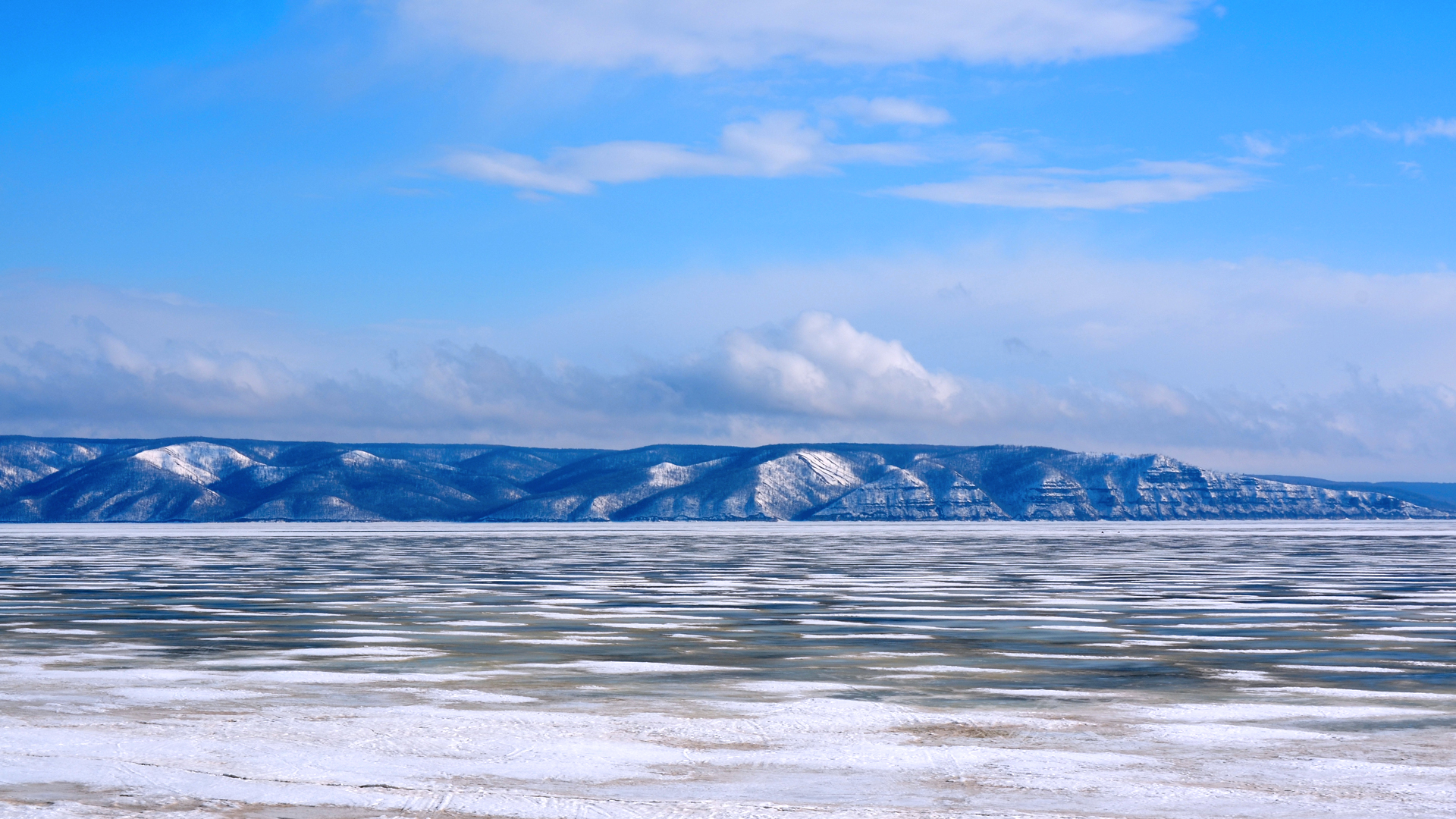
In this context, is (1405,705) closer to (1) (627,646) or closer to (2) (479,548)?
(1) (627,646)

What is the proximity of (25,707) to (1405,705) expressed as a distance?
12.4m

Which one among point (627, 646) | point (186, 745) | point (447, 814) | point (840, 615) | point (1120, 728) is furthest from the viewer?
point (840, 615)

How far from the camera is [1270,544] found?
242ft

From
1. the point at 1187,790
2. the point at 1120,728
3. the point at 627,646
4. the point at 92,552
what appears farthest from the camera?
the point at 92,552

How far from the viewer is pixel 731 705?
12531 millimetres

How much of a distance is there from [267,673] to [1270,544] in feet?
224

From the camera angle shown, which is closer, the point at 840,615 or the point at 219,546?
the point at 840,615

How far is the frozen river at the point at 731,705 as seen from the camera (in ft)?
27.6

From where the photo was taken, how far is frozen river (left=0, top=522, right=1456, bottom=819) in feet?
27.6

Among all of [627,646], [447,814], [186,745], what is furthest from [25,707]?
[627,646]

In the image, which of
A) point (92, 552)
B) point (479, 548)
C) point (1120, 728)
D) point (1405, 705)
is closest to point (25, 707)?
point (1120, 728)

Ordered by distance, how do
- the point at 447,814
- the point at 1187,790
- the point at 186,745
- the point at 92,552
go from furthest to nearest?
the point at 92,552
the point at 186,745
the point at 1187,790
the point at 447,814

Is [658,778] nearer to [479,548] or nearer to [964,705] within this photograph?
[964,705]

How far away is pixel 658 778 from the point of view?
8.95 metres
